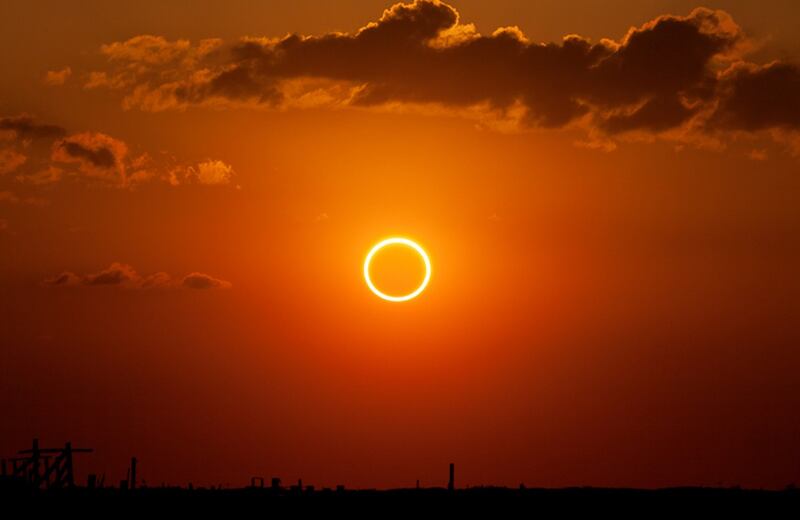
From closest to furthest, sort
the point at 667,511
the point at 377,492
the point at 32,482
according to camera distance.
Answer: the point at 667,511 → the point at 377,492 → the point at 32,482

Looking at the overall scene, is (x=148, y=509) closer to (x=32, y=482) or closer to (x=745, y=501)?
(x=32, y=482)

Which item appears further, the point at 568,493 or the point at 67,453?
the point at 67,453

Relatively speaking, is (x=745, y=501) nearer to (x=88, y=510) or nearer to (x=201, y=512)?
(x=201, y=512)

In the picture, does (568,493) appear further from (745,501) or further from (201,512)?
(201,512)

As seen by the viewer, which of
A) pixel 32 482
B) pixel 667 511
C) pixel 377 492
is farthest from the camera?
pixel 32 482

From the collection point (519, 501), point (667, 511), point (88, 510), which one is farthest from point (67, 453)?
point (667, 511)

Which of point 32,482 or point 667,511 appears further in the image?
point 32,482

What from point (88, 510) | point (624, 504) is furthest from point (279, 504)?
point (624, 504)
